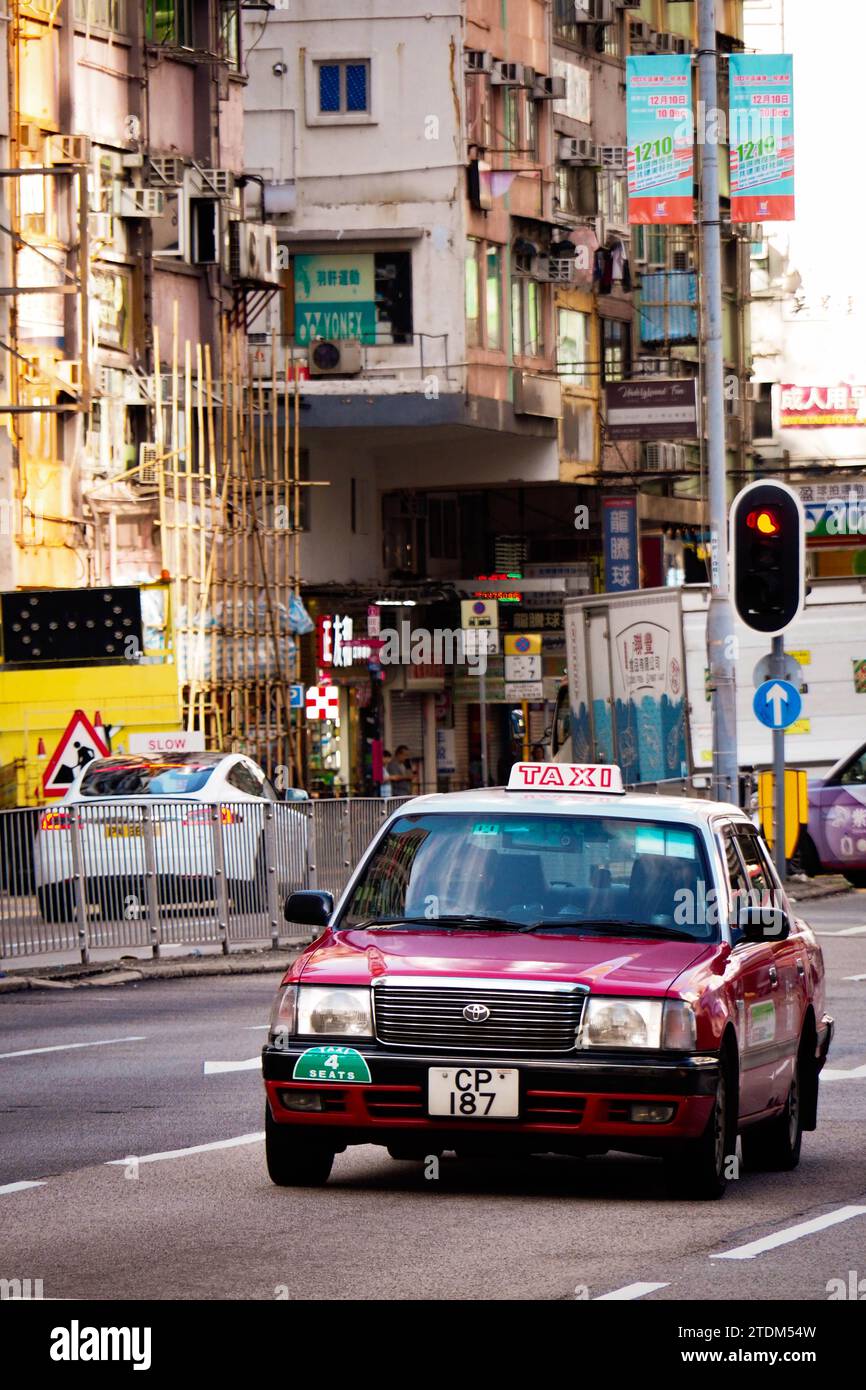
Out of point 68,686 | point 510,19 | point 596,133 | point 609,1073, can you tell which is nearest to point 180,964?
point 68,686

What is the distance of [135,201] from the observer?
44031 mm

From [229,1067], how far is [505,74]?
1600 inches

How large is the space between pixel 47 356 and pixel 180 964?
16021 mm

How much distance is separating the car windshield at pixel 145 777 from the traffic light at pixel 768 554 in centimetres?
610

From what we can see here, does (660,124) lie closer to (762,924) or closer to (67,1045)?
(67,1045)

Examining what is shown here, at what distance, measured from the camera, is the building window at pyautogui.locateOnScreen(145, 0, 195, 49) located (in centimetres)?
4559

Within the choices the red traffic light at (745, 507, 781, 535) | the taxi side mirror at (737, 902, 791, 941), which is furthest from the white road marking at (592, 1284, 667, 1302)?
the red traffic light at (745, 507, 781, 535)

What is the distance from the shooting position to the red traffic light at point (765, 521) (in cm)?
2700

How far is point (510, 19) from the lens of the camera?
56250mm

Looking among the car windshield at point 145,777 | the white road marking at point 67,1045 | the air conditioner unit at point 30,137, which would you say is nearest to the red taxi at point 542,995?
the white road marking at point 67,1045

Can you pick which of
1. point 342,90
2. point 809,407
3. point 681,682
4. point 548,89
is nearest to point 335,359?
point 342,90

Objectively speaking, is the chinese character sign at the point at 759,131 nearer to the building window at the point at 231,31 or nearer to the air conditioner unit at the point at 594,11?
the building window at the point at 231,31

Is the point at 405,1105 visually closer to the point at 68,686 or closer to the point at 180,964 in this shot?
the point at 180,964

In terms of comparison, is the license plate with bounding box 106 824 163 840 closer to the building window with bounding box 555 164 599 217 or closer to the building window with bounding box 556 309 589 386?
the building window with bounding box 556 309 589 386
